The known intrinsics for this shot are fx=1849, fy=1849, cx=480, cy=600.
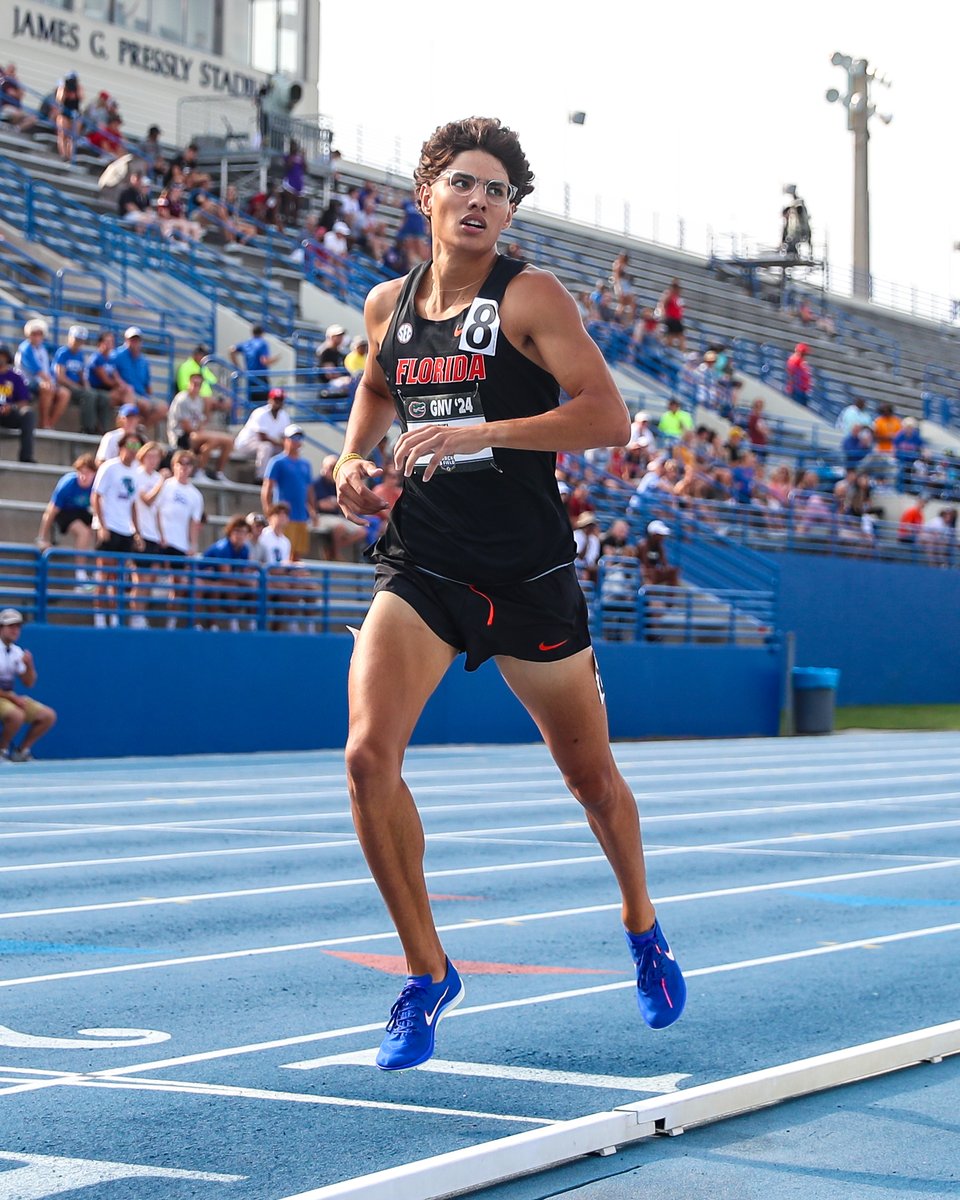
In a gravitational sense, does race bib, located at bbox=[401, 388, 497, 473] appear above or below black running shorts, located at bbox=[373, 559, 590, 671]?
above

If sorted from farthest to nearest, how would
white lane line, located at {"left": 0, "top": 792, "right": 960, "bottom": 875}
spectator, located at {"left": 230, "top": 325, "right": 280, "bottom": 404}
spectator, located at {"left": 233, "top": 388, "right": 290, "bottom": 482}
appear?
spectator, located at {"left": 230, "top": 325, "right": 280, "bottom": 404}
spectator, located at {"left": 233, "top": 388, "right": 290, "bottom": 482}
white lane line, located at {"left": 0, "top": 792, "right": 960, "bottom": 875}

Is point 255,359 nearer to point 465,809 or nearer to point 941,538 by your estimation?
point 465,809

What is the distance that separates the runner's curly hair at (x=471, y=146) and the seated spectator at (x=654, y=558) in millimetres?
20085

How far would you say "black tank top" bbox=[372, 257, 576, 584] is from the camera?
4551mm

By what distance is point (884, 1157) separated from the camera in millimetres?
3934

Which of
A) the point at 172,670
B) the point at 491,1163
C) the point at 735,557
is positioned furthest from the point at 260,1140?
the point at 735,557

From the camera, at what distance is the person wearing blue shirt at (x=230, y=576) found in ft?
60.2

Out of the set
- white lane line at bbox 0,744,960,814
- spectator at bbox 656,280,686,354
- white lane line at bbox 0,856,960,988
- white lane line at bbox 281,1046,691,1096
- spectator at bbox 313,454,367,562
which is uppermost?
spectator at bbox 656,280,686,354

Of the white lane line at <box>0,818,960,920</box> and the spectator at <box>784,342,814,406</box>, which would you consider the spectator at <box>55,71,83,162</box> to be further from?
the white lane line at <box>0,818,960,920</box>

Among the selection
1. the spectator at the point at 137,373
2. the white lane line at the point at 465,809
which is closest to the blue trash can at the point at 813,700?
the white lane line at the point at 465,809

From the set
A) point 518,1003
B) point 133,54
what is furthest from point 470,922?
point 133,54

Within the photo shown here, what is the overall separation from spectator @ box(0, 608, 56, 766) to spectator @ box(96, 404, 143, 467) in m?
1.89

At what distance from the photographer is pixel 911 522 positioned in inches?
1312

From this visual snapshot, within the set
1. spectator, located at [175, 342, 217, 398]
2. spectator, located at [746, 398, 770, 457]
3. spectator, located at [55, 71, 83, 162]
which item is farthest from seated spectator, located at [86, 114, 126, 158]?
spectator, located at [746, 398, 770, 457]
